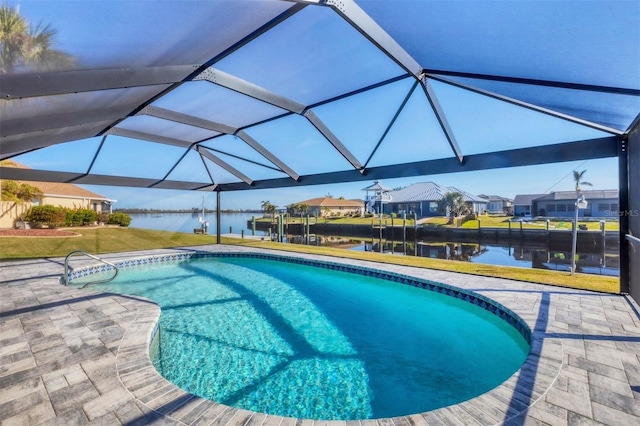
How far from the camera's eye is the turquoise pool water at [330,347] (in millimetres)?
3684

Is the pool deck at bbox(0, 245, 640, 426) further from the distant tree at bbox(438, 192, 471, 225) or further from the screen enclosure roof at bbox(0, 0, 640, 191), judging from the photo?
the distant tree at bbox(438, 192, 471, 225)

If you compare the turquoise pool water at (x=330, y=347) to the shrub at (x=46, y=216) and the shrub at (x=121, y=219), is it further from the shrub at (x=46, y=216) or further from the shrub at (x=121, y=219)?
the shrub at (x=46, y=216)

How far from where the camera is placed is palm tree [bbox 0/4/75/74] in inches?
74.2

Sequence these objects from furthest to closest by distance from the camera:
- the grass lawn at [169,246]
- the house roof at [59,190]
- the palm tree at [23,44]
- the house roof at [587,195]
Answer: the house roof at [587,195] → the house roof at [59,190] → the grass lawn at [169,246] → the palm tree at [23,44]

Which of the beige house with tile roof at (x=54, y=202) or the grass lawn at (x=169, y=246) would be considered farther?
the beige house with tile roof at (x=54, y=202)

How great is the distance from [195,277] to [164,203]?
7.11 meters

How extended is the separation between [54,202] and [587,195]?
47529 mm

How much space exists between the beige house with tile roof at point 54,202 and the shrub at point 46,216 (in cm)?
35

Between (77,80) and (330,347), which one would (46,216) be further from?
(330,347)

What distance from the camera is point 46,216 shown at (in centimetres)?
1441

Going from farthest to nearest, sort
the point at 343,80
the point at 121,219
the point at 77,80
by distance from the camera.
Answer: the point at 121,219 → the point at 343,80 → the point at 77,80

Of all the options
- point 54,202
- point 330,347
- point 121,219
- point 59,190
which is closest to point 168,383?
point 330,347

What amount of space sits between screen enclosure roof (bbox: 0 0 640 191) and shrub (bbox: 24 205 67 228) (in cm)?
664

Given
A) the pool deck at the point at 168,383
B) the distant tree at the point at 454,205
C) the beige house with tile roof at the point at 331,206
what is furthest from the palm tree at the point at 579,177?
the pool deck at the point at 168,383
